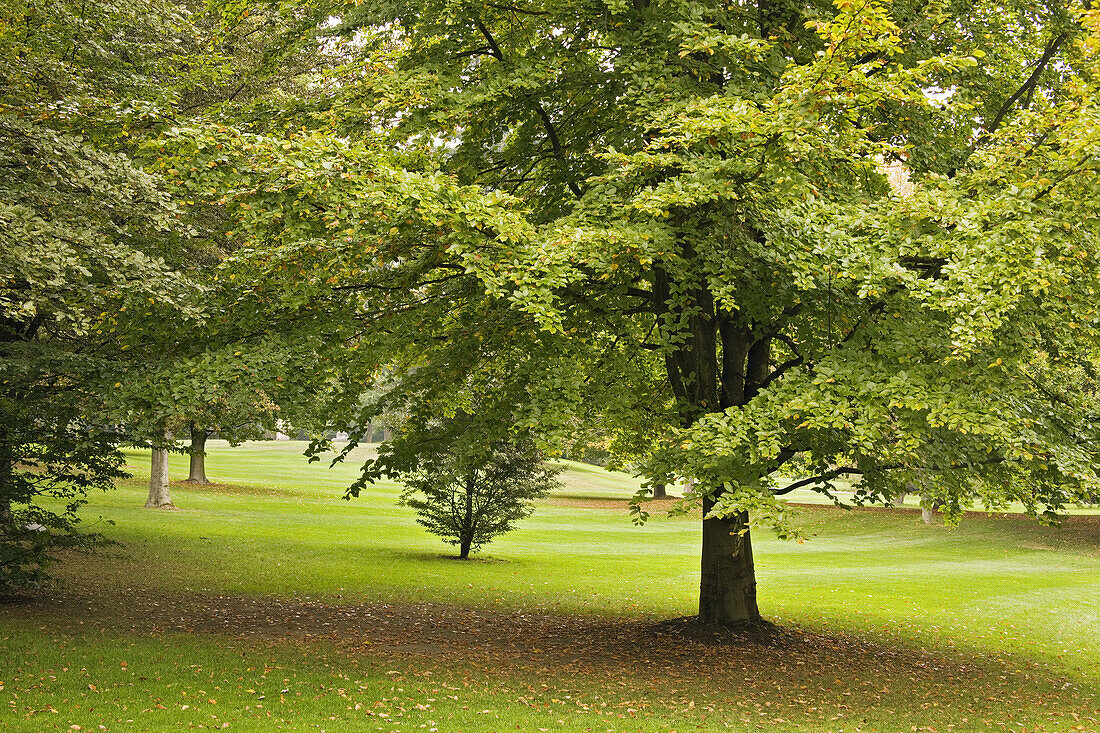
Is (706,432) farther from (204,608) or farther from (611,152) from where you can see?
(204,608)

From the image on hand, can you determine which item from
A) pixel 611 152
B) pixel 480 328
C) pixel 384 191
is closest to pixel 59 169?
pixel 384 191

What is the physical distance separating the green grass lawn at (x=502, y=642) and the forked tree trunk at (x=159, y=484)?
2.89 ft

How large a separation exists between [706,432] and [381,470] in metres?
5.50

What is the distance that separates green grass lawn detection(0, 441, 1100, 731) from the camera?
859cm

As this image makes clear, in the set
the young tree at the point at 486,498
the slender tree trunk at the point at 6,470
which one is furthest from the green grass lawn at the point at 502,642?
the slender tree trunk at the point at 6,470

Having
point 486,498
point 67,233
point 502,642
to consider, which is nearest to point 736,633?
point 502,642

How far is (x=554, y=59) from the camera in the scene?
37.2 feet

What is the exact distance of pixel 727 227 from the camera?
955cm

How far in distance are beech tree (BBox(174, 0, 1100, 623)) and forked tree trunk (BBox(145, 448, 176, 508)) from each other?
56.4ft

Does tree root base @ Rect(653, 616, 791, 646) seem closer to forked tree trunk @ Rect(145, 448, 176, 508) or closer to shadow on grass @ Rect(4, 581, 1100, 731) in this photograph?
shadow on grass @ Rect(4, 581, 1100, 731)

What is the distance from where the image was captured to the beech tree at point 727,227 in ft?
27.2

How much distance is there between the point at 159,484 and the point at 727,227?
22.6 m

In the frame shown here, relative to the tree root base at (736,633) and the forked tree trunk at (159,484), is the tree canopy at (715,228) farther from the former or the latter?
the forked tree trunk at (159,484)

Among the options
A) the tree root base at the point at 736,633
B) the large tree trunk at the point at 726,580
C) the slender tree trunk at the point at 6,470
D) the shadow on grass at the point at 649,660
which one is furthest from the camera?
the large tree trunk at the point at 726,580
